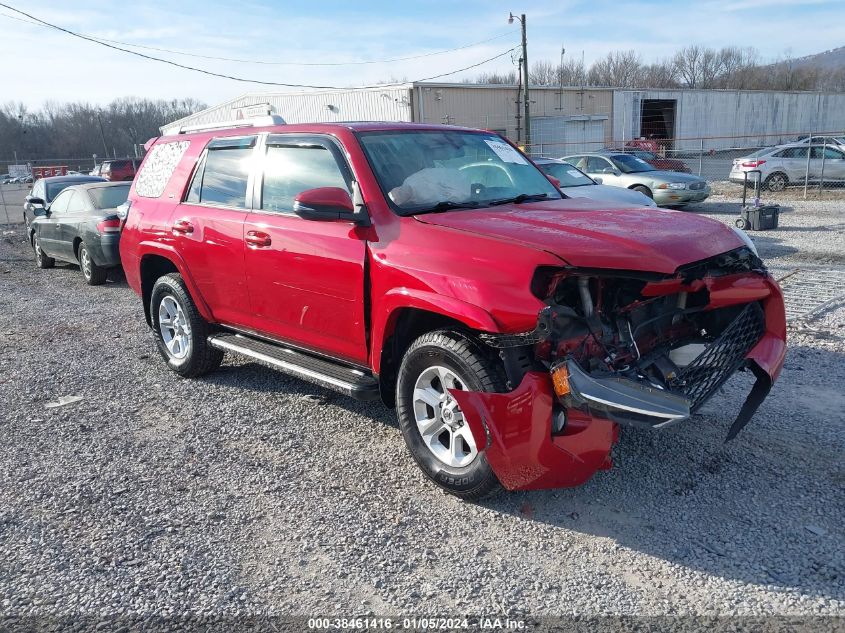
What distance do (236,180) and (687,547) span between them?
381 cm

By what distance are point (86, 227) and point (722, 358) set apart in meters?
9.70

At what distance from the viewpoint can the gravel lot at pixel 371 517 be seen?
9.80 feet

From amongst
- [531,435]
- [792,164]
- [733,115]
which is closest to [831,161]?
[792,164]

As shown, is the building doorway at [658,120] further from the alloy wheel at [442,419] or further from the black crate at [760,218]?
the alloy wheel at [442,419]

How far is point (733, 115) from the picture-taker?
49.1 meters

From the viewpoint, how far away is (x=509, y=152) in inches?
203

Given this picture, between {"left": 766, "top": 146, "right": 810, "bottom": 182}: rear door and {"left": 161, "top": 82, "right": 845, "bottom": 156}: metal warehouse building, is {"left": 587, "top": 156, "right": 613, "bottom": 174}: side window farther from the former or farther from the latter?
{"left": 161, "top": 82, "right": 845, "bottom": 156}: metal warehouse building

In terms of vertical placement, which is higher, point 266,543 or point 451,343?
point 451,343

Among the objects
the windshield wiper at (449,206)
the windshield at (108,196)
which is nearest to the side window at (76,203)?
the windshield at (108,196)

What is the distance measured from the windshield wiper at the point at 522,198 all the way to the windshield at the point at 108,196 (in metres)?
8.37

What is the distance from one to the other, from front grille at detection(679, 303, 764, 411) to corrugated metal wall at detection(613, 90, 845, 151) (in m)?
41.2

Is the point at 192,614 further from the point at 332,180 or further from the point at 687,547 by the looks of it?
the point at 332,180

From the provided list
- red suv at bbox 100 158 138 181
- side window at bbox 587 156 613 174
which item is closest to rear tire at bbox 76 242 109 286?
side window at bbox 587 156 613 174

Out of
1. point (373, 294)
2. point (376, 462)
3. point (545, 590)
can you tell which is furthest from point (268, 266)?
point (545, 590)
